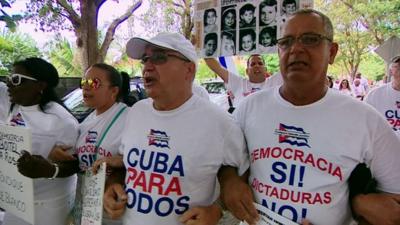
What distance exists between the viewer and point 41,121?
105 inches

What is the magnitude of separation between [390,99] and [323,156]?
10.2 feet

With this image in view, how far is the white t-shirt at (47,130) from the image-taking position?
264 centimetres

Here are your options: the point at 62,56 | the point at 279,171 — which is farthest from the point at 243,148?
the point at 62,56

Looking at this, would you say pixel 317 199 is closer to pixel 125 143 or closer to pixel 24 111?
pixel 125 143

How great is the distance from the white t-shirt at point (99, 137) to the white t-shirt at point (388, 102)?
3.01 meters

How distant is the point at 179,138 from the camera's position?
6.86 ft

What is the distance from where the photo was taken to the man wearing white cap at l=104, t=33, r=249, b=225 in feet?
6.76

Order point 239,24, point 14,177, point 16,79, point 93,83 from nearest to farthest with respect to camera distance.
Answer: point 14,177
point 16,79
point 93,83
point 239,24

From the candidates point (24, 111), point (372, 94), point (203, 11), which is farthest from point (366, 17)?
point (24, 111)

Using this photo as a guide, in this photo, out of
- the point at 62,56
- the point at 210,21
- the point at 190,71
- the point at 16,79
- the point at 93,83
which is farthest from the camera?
the point at 62,56

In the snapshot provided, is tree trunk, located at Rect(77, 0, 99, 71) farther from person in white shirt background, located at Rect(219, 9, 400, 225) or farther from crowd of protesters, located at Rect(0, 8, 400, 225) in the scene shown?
person in white shirt background, located at Rect(219, 9, 400, 225)

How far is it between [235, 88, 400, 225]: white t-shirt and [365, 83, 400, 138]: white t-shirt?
9.09ft

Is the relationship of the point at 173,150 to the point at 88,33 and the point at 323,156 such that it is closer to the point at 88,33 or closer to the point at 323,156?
the point at 323,156

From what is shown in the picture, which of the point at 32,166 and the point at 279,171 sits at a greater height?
the point at 279,171
